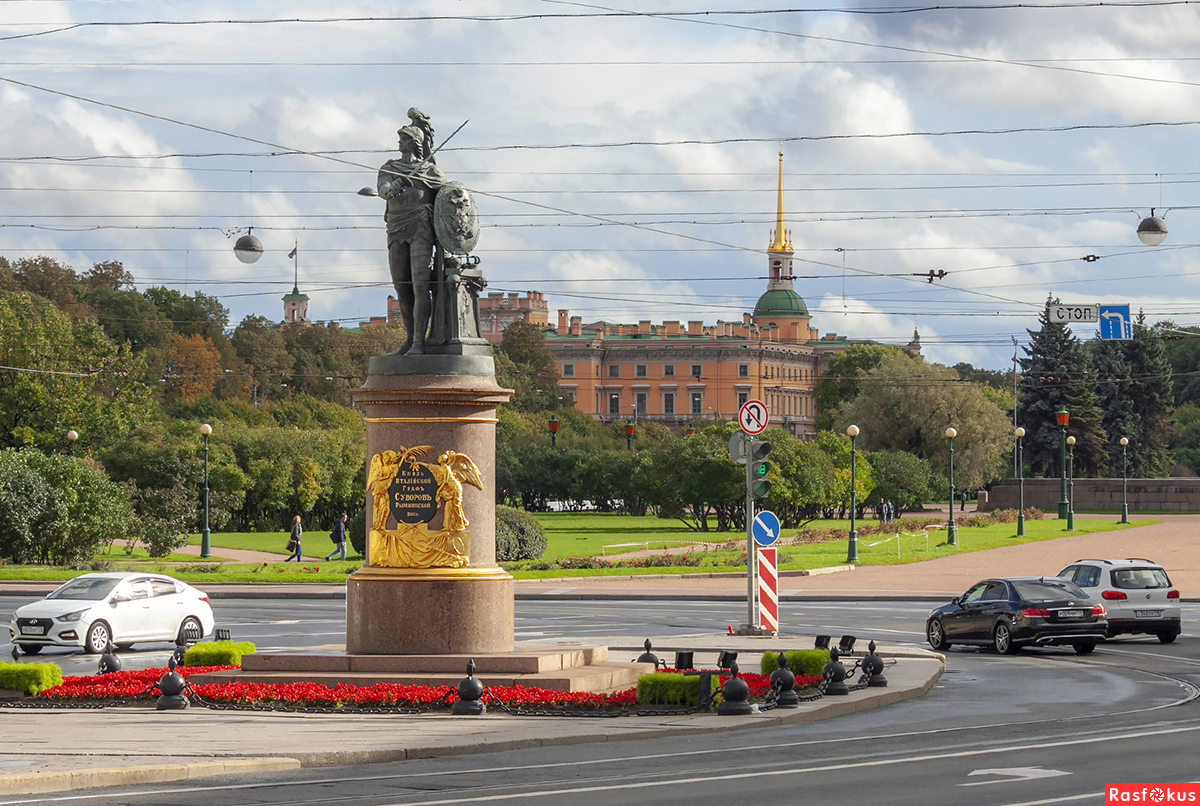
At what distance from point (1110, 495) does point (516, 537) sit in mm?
52927

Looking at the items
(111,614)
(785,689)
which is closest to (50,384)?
(111,614)

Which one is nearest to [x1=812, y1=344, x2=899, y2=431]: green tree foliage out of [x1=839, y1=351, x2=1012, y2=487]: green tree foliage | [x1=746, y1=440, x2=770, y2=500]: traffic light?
[x1=839, y1=351, x2=1012, y2=487]: green tree foliage

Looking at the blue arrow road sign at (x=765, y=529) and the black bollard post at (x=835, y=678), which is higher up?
the blue arrow road sign at (x=765, y=529)

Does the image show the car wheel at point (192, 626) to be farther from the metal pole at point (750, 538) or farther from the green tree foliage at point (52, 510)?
the green tree foliage at point (52, 510)

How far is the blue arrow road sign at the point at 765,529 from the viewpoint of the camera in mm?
24484

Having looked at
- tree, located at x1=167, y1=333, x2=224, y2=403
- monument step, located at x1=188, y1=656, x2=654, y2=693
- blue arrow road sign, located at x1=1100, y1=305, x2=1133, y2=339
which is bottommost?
monument step, located at x1=188, y1=656, x2=654, y2=693

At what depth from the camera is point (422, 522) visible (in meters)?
18.3

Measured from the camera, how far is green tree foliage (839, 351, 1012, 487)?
307 feet

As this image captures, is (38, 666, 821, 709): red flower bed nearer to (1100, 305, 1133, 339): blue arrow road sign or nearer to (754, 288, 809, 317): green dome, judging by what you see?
(1100, 305, 1133, 339): blue arrow road sign

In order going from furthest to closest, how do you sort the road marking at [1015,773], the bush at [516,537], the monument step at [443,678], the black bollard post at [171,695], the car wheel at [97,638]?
the bush at [516,537], the car wheel at [97,638], the monument step at [443,678], the black bollard post at [171,695], the road marking at [1015,773]

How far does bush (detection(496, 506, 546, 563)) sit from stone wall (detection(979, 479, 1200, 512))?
43788 millimetres

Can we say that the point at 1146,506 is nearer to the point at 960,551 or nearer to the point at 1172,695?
the point at 960,551

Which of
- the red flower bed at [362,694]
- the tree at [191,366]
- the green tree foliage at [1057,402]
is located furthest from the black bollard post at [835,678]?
the tree at [191,366]

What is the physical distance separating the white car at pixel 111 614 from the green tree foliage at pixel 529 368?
106 meters
